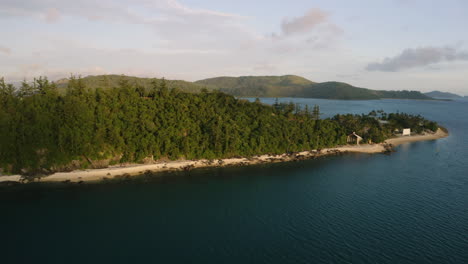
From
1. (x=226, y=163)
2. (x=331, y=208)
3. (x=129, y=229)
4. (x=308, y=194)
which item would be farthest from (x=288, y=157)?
(x=129, y=229)

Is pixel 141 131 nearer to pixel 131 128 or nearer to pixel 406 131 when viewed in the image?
pixel 131 128

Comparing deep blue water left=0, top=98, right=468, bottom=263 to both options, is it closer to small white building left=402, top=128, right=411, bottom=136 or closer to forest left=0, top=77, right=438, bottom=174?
forest left=0, top=77, right=438, bottom=174

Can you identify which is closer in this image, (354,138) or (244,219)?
(244,219)

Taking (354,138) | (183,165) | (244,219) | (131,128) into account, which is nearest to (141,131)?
(131,128)

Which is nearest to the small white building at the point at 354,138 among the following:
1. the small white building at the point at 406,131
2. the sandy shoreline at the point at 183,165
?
the sandy shoreline at the point at 183,165

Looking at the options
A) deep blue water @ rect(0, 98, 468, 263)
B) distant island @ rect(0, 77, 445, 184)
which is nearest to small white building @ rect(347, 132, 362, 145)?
distant island @ rect(0, 77, 445, 184)

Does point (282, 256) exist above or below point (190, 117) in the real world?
below

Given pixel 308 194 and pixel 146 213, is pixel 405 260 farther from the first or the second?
pixel 146 213
